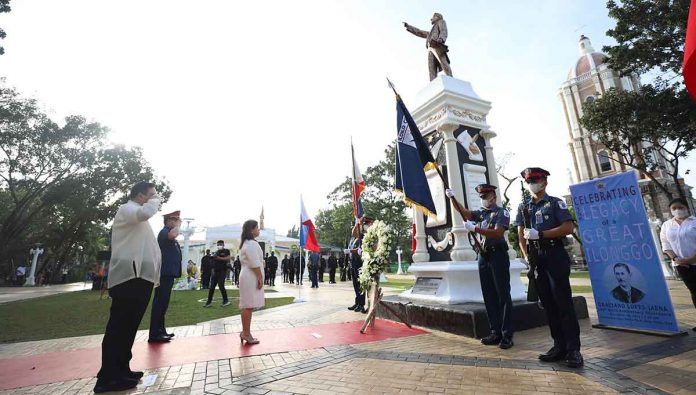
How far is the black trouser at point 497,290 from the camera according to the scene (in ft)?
14.9

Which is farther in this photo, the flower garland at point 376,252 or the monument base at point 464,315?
the flower garland at point 376,252

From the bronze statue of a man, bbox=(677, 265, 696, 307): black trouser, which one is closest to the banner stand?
bbox=(677, 265, 696, 307): black trouser

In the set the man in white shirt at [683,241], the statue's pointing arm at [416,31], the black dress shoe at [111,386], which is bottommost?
the black dress shoe at [111,386]

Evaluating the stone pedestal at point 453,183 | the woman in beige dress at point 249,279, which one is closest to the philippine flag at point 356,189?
the stone pedestal at point 453,183

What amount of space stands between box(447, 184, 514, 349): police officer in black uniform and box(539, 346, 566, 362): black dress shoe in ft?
2.10

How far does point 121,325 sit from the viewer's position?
360 cm

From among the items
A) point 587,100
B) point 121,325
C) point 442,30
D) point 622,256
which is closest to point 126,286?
point 121,325

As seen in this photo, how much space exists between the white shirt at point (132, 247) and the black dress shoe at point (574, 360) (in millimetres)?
4772

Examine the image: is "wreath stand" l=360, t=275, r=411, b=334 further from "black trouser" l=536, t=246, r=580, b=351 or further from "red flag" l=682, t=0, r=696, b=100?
"red flag" l=682, t=0, r=696, b=100

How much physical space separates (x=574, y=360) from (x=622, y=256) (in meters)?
2.47

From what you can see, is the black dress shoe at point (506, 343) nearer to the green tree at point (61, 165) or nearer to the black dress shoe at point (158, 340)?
the black dress shoe at point (158, 340)

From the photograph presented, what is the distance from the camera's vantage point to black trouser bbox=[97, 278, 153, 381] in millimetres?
3461

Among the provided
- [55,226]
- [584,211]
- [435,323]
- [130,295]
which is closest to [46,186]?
[55,226]

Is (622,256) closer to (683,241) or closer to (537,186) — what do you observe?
(683,241)
